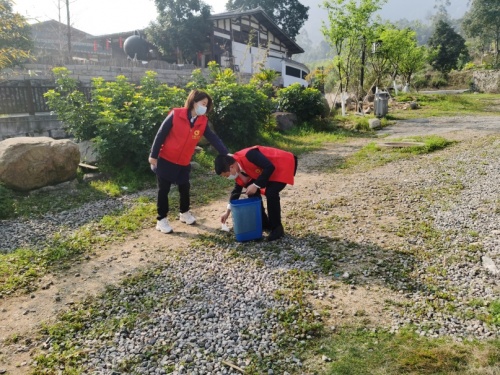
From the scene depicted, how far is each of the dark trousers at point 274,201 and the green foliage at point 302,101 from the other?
915 cm

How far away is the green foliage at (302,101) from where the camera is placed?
12.9 meters

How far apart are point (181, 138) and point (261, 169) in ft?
3.52

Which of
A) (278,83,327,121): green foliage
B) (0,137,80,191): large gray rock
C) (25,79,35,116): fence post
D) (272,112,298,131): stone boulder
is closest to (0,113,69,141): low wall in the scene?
(25,79,35,116): fence post

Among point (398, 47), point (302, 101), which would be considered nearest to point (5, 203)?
point (302, 101)

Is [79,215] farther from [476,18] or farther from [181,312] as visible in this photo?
[476,18]

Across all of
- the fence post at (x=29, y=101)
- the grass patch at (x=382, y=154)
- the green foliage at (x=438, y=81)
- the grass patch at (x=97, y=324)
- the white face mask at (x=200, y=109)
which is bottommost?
the grass patch at (x=97, y=324)

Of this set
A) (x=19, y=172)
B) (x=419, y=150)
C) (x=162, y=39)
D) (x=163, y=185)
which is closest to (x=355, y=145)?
(x=419, y=150)

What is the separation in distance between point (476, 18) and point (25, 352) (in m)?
38.6

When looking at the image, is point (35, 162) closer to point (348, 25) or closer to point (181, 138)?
point (181, 138)

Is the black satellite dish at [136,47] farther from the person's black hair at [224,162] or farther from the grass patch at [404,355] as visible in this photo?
the grass patch at [404,355]

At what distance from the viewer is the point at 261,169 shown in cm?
409

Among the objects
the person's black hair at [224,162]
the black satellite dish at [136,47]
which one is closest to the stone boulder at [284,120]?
the person's black hair at [224,162]

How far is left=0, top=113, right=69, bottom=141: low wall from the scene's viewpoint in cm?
855

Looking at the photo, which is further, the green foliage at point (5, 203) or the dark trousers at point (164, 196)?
the green foliage at point (5, 203)
